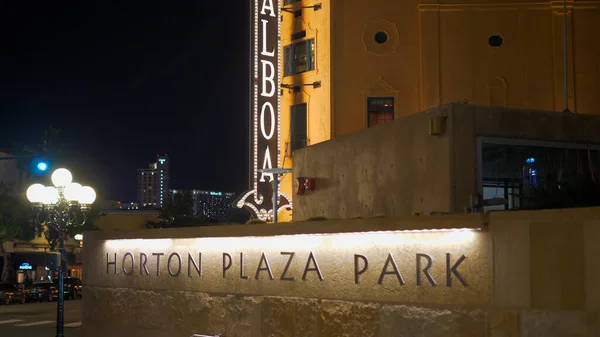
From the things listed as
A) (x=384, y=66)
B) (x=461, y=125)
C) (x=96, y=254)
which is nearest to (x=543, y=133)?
(x=461, y=125)

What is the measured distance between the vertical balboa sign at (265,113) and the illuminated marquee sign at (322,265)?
38.8ft

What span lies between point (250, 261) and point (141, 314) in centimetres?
353

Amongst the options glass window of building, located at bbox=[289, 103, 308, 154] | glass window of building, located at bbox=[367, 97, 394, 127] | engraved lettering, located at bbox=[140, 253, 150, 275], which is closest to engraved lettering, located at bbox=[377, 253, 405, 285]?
engraved lettering, located at bbox=[140, 253, 150, 275]

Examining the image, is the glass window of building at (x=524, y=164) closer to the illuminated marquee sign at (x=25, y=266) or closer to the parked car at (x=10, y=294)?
the parked car at (x=10, y=294)

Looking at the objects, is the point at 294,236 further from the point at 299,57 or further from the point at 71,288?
the point at 71,288

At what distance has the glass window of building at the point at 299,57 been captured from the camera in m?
28.0

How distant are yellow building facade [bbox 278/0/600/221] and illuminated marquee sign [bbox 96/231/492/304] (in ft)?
41.1

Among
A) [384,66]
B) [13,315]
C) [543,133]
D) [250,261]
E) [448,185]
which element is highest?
[384,66]

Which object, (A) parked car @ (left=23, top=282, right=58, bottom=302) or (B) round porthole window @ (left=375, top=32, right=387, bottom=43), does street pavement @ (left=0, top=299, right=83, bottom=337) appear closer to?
(A) parked car @ (left=23, top=282, right=58, bottom=302)

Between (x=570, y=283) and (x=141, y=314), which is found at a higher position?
Result: (x=570, y=283)

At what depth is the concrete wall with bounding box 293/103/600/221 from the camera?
14102mm

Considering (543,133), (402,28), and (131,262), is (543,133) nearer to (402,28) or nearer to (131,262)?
(131,262)

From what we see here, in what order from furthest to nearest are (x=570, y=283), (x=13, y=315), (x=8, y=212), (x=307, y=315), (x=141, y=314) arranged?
(x=8, y=212), (x=13, y=315), (x=141, y=314), (x=307, y=315), (x=570, y=283)

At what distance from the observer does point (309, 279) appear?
463 inches
